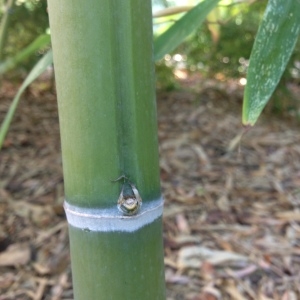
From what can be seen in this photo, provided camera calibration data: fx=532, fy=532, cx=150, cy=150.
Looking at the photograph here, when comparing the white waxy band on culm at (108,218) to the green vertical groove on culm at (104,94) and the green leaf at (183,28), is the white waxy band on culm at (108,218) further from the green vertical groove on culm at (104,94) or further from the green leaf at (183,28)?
the green leaf at (183,28)

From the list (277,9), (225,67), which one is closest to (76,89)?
(277,9)

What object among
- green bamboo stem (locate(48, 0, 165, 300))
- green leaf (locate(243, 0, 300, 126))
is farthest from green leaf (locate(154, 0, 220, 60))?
green bamboo stem (locate(48, 0, 165, 300))

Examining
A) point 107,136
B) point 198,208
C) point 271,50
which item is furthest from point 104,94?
point 198,208

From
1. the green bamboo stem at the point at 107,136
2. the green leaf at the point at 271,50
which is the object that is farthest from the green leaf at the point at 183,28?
the green bamboo stem at the point at 107,136

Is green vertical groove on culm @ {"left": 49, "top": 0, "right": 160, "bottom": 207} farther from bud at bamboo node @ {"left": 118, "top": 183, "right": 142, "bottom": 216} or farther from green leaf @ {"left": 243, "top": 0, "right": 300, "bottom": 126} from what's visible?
green leaf @ {"left": 243, "top": 0, "right": 300, "bottom": 126}

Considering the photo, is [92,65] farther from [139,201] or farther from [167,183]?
[167,183]

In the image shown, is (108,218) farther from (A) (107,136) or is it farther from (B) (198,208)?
(B) (198,208)
